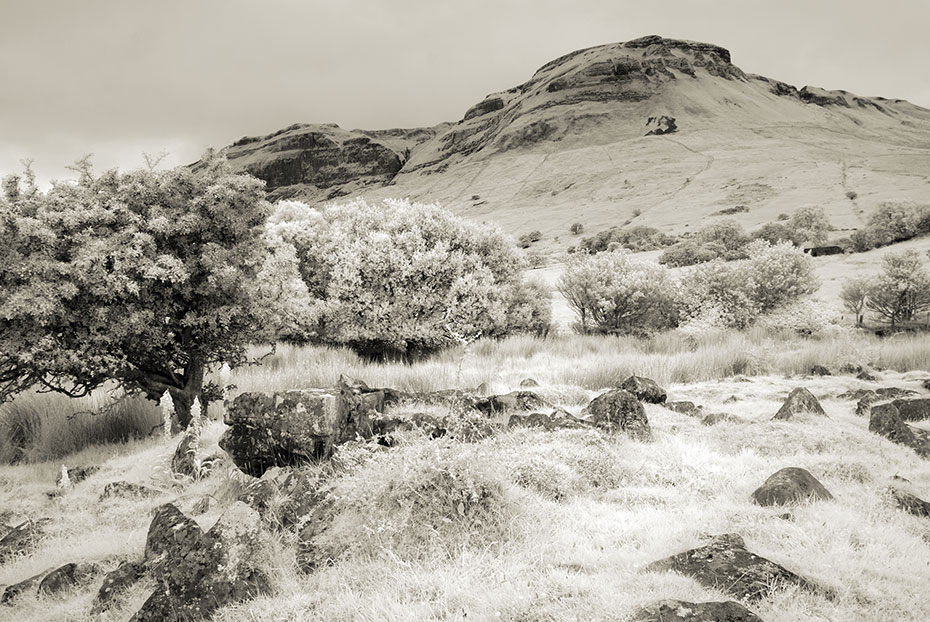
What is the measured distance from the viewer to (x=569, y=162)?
118m

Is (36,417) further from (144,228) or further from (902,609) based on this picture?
(902,609)

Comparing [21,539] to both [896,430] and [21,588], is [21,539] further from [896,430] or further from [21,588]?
[896,430]

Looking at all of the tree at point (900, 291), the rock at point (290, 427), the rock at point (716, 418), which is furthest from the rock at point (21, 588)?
the tree at point (900, 291)

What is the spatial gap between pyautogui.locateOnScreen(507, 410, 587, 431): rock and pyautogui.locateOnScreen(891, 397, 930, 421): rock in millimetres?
4138

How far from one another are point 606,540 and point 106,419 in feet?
28.0

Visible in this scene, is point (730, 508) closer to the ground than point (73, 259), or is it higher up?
closer to the ground

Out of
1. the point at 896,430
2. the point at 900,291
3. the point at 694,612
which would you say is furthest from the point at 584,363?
the point at 900,291

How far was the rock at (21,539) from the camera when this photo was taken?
5.06 metres

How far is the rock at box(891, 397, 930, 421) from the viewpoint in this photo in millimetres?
7102

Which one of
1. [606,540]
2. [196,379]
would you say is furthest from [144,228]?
[606,540]

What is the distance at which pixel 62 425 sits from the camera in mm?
8781

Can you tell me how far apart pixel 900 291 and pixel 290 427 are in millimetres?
19763

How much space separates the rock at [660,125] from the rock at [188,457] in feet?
442

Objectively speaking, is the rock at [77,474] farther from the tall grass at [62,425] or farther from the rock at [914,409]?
the rock at [914,409]
